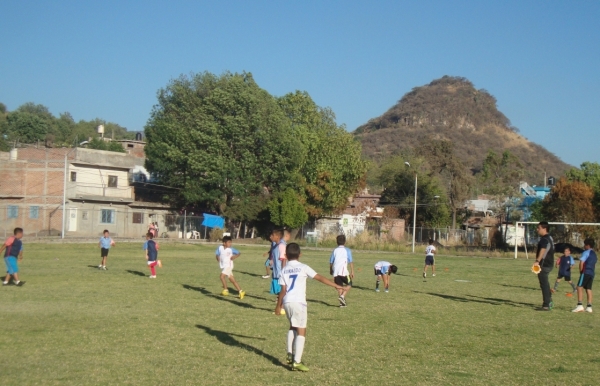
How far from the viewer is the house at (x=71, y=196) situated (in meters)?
61.3

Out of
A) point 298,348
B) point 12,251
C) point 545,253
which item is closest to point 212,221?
point 12,251

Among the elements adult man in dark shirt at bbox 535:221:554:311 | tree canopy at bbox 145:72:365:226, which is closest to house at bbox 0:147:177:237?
tree canopy at bbox 145:72:365:226

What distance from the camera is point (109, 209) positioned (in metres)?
62.7

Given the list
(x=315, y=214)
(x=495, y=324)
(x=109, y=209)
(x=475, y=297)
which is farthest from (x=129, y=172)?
(x=495, y=324)

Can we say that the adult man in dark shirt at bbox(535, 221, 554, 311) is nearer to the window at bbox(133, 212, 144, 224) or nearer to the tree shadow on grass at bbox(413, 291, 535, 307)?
the tree shadow on grass at bbox(413, 291, 535, 307)

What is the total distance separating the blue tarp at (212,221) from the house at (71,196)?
20.3 feet

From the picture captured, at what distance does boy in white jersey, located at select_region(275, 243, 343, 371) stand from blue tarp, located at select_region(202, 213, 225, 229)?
53.7 meters

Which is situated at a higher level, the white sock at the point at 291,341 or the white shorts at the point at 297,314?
the white shorts at the point at 297,314

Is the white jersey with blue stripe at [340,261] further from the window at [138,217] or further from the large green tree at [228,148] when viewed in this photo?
the window at [138,217]

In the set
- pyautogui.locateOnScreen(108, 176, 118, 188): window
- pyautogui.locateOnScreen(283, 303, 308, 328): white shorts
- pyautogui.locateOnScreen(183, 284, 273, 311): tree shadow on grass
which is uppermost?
pyautogui.locateOnScreen(108, 176, 118, 188): window

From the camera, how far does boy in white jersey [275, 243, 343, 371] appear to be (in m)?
9.28

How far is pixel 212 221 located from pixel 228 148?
6.98 metres

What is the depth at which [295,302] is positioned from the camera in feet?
30.9

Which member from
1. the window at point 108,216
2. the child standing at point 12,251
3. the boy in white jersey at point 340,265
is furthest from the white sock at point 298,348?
the window at point 108,216
